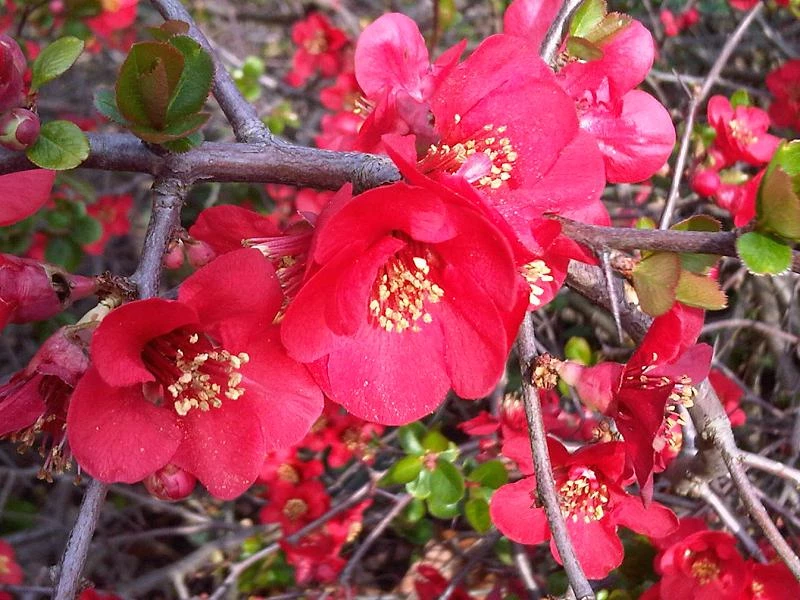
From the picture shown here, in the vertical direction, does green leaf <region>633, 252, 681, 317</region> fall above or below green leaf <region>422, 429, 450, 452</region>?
above

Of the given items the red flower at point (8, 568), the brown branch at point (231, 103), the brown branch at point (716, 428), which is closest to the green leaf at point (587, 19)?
the brown branch at point (716, 428)

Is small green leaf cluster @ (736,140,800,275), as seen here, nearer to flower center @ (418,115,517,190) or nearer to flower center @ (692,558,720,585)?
flower center @ (418,115,517,190)

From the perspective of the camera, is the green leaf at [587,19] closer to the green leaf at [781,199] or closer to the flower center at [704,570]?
the green leaf at [781,199]

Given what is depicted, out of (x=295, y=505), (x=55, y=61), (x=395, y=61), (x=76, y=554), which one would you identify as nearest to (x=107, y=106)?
(x=55, y=61)

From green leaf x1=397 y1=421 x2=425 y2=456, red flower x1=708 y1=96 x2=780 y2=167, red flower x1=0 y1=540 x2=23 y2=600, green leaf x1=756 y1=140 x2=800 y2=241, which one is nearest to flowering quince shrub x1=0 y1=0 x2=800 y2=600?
green leaf x1=756 y1=140 x2=800 y2=241

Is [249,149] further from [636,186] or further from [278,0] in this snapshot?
[278,0]

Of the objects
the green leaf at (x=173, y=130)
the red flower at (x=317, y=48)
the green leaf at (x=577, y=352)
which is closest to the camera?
the green leaf at (x=173, y=130)
